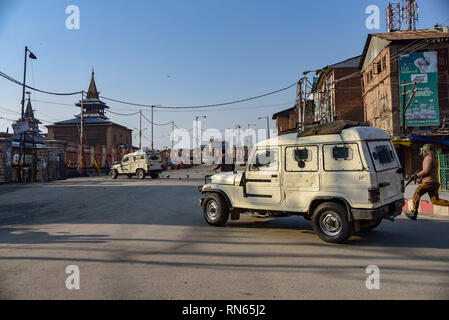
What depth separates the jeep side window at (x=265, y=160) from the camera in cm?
698

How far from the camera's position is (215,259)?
201 inches

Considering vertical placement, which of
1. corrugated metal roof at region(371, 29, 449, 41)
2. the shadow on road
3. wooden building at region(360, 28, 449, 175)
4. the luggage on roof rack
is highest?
corrugated metal roof at region(371, 29, 449, 41)

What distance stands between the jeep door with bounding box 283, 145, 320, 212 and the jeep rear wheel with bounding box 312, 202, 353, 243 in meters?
0.34

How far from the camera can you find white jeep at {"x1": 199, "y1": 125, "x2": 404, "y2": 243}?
19.2 feet

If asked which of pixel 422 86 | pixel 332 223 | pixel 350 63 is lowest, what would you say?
pixel 332 223

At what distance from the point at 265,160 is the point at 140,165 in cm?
2184

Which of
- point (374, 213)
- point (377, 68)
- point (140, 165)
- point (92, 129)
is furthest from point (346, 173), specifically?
point (92, 129)

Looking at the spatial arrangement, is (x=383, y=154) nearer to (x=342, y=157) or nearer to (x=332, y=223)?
(x=342, y=157)

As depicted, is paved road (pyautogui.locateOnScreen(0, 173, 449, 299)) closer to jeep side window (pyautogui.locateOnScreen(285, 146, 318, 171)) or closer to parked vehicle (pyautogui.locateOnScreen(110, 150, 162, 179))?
jeep side window (pyautogui.locateOnScreen(285, 146, 318, 171))

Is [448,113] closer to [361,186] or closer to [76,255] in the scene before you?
[361,186]

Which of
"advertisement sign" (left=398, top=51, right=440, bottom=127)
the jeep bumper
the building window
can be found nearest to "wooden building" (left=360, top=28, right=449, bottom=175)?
"advertisement sign" (left=398, top=51, right=440, bottom=127)

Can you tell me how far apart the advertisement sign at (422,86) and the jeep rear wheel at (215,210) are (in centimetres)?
2168
